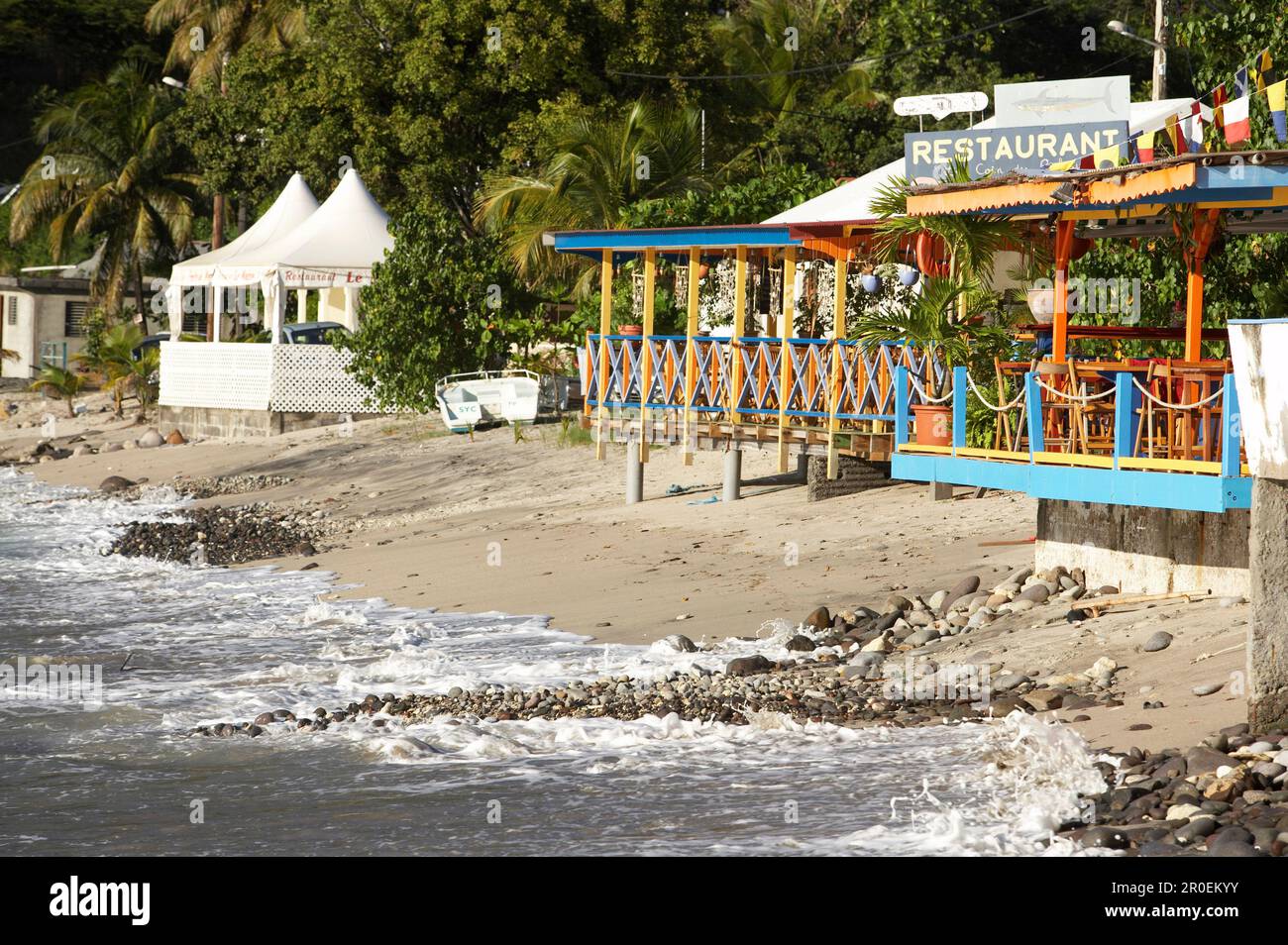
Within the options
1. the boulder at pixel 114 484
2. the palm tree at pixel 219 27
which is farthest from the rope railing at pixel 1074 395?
the palm tree at pixel 219 27

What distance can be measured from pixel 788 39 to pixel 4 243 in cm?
3031

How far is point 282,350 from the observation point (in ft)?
112

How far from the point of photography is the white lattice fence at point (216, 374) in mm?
34438

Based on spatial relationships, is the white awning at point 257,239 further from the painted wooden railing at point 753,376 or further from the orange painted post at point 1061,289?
the orange painted post at point 1061,289

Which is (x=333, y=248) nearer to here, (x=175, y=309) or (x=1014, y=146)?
(x=175, y=309)

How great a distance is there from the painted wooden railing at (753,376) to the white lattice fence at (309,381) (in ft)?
42.2

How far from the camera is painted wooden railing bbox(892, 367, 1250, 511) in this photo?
39.6 feet

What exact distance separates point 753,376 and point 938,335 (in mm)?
4029

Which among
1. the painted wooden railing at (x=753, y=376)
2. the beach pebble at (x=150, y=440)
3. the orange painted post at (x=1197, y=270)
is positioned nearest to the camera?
the orange painted post at (x=1197, y=270)

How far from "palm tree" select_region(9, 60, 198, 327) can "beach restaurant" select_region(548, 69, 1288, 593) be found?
3031cm

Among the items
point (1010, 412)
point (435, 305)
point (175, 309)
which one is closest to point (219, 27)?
point (175, 309)

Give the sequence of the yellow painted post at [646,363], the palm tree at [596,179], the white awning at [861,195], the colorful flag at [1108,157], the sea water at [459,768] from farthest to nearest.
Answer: the palm tree at [596,179] < the yellow painted post at [646,363] < the white awning at [861,195] < the colorful flag at [1108,157] < the sea water at [459,768]
